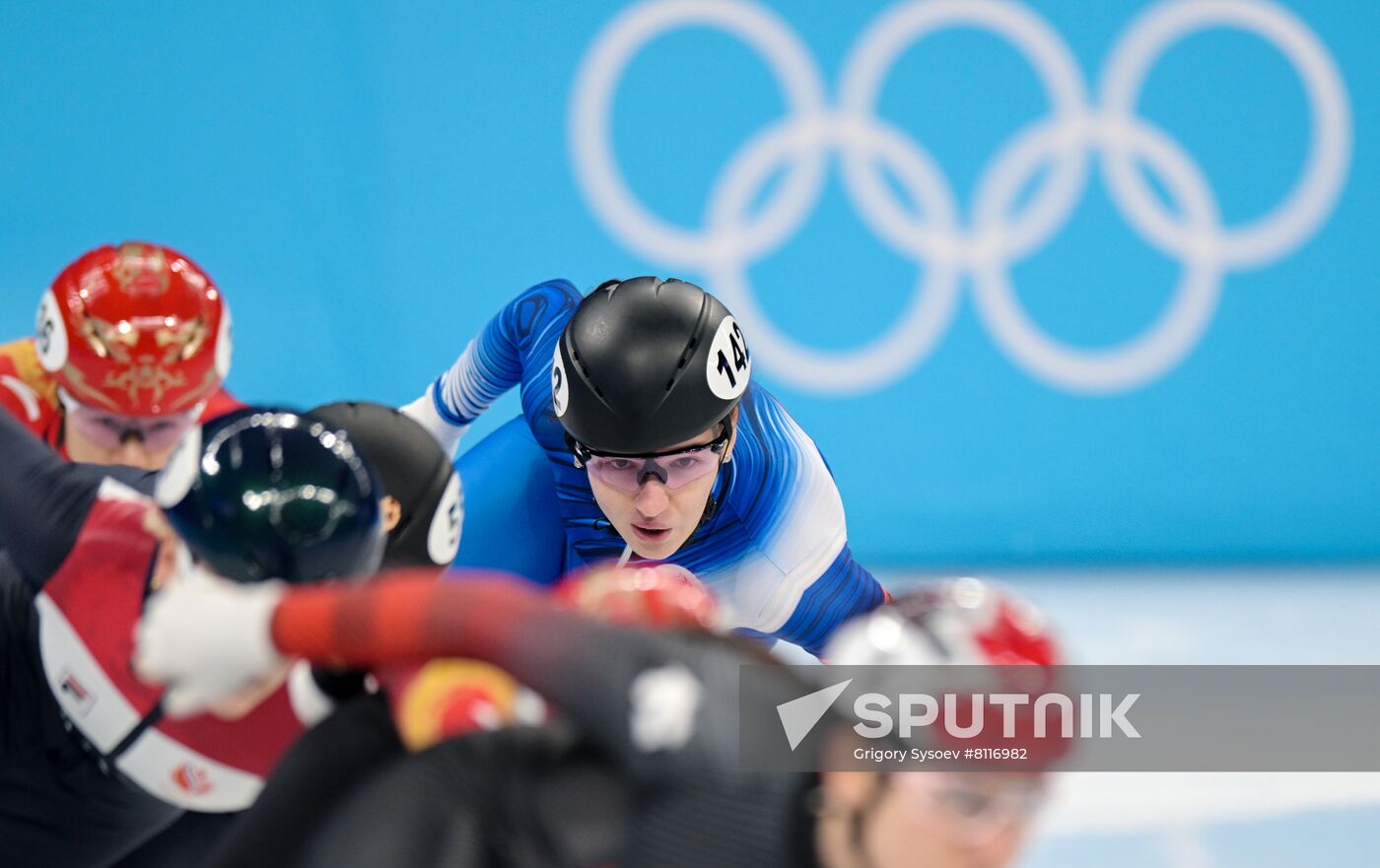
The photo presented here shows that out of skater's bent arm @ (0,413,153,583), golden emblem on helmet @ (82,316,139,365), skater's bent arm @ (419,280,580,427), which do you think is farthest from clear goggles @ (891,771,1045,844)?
skater's bent arm @ (419,280,580,427)

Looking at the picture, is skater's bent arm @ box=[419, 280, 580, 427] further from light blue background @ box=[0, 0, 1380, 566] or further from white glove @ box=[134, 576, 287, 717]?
light blue background @ box=[0, 0, 1380, 566]

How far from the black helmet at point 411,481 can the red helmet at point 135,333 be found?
0.44 meters

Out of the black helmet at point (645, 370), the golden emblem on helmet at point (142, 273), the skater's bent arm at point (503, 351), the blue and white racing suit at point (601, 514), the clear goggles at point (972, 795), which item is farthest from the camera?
the skater's bent arm at point (503, 351)

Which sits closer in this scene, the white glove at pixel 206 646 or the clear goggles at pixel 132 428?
the white glove at pixel 206 646

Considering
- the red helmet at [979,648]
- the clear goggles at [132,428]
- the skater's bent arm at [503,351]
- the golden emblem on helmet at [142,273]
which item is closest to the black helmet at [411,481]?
the clear goggles at [132,428]

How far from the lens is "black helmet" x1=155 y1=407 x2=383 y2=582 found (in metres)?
2.35

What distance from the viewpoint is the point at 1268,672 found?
6.30 metres

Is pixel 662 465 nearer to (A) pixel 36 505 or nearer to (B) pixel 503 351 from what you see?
(B) pixel 503 351

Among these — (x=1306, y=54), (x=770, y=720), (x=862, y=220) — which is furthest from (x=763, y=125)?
(x=770, y=720)

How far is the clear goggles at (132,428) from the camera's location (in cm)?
345

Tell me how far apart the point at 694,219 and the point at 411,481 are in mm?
5195

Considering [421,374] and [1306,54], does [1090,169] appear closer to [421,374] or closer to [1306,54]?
[1306,54]

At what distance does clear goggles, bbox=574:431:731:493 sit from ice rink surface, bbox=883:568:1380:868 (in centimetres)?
137

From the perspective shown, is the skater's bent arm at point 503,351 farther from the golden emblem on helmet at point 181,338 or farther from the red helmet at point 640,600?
the red helmet at point 640,600
